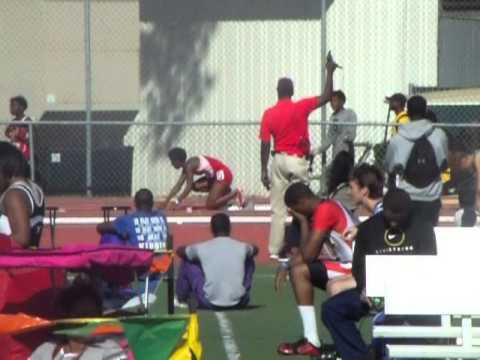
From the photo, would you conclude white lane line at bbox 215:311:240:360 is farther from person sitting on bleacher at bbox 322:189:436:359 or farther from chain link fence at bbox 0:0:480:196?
chain link fence at bbox 0:0:480:196

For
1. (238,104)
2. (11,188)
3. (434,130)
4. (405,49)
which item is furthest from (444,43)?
(11,188)

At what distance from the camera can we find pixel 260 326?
496 inches

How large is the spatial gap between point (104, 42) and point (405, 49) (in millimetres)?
4516

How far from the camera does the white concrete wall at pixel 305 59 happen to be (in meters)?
23.0

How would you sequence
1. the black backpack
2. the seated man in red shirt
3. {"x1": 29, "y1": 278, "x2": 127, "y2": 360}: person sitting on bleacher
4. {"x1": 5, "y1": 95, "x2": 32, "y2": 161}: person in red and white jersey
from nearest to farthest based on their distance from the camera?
{"x1": 29, "y1": 278, "x2": 127, "y2": 360}: person sitting on bleacher < the seated man in red shirt < the black backpack < {"x1": 5, "y1": 95, "x2": 32, "y2": 161}: person in red and white jersey

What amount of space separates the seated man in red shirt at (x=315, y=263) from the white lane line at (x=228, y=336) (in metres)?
0.35

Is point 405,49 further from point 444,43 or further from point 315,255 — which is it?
point 315,255

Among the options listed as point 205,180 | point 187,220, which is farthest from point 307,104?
point 205,180

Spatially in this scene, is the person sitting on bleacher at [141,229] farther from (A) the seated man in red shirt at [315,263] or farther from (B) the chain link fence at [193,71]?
(B) the chain link fence at [193,71]

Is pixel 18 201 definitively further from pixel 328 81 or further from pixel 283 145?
pixel 283 145

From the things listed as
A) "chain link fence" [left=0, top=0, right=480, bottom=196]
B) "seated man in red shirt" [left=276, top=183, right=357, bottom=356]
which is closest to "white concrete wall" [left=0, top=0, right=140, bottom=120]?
"chain link fence" [left=0, top=0, right=480, bottom=196]

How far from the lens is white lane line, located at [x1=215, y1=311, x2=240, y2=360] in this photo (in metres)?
11.3

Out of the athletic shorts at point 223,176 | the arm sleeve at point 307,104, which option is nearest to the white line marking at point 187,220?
the athletic shorts at point 223,176

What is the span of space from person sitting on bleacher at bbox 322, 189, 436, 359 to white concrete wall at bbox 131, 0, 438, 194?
12764mm
